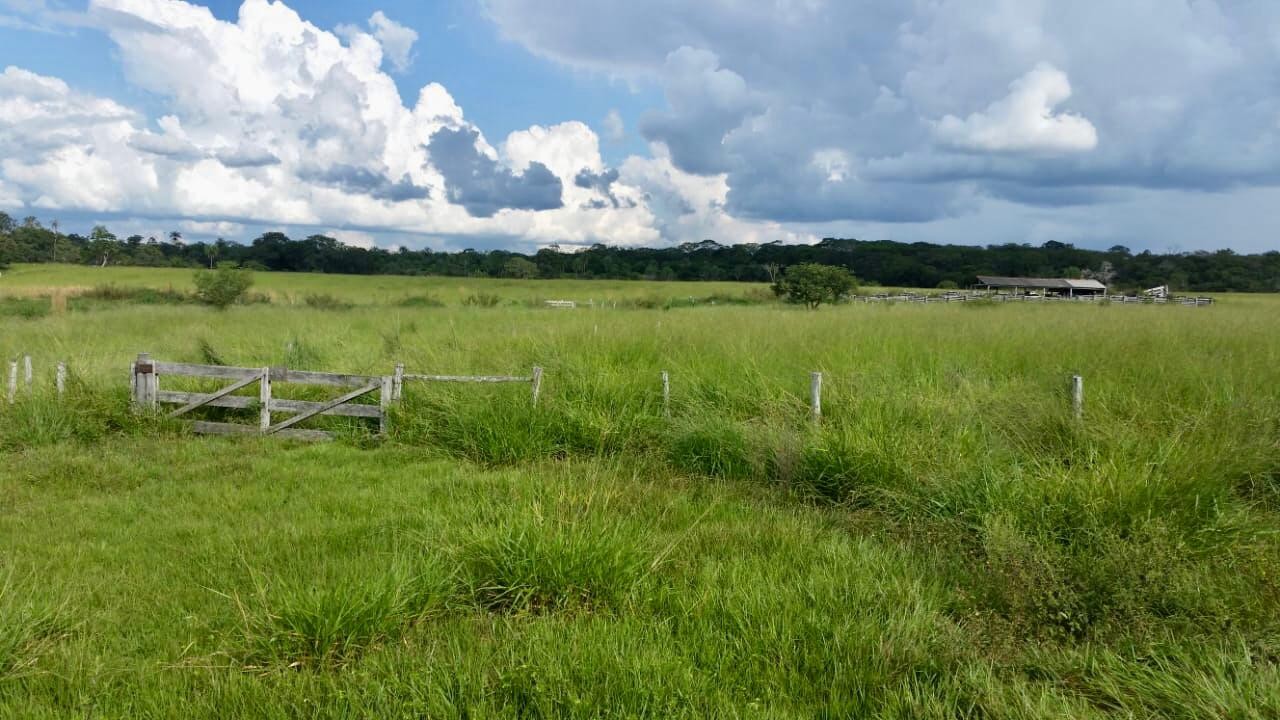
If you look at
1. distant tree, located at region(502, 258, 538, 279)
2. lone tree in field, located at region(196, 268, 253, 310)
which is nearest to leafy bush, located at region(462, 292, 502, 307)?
lone tree in field, located at region(196, 268, 253, 310)

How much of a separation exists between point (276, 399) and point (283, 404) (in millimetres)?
156

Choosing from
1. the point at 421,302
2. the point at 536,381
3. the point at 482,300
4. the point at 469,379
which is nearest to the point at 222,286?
the point at 421,302

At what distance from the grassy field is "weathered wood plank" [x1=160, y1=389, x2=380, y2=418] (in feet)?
1.42

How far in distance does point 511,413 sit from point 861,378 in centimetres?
528

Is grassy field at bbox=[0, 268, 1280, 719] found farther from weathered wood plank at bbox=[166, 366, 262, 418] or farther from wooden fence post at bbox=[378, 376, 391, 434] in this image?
weathered wood plank at bbox=[166, 366, 262, 418]

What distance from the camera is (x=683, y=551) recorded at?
229 inches

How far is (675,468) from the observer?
30.1 ft

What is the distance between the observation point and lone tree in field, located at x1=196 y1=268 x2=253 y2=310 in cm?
4269

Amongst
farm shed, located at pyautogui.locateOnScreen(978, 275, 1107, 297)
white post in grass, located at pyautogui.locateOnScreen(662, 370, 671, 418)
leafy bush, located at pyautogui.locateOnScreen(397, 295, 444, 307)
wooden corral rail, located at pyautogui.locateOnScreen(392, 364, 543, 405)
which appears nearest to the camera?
white post in grass, located at pyautogui.locateOnScreen(662, 370, 671, 418)

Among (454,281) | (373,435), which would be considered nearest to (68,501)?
(373,435)

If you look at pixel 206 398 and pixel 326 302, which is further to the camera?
pixel 326 302

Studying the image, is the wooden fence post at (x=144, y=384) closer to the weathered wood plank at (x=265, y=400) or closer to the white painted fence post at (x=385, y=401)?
the weathered wood plank at (x=265, y=400)

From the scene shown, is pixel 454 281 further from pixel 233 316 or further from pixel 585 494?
pixel 585 494

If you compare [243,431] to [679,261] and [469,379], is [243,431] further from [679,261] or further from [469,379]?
[679,261]
